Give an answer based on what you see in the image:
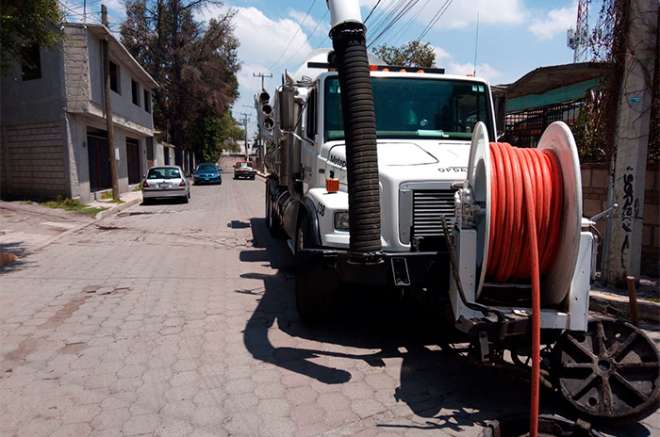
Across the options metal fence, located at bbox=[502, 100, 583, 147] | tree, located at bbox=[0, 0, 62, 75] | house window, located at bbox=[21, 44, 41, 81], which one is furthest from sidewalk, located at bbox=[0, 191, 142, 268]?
metal fence, located at bbox=[502, 100, 583, 147]

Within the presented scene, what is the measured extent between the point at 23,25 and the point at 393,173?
669cm

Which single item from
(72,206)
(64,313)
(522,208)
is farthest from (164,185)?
(522,208)

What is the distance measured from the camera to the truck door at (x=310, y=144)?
590 cm

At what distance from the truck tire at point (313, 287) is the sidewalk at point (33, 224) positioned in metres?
5.88

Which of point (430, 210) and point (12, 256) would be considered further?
point (12, 256)

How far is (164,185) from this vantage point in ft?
62.4

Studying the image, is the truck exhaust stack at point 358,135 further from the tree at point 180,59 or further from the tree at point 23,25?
the tree at point 180,59

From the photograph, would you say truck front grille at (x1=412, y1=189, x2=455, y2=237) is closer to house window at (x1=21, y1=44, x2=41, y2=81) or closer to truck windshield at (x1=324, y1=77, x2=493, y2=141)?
truck windshield at (x1=324, y1=77, x2=493, y2=141)

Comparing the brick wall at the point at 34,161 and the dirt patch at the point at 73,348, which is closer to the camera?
the dirt patch at the point at 73,348

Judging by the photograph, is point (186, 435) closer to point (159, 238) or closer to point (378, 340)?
point (378, 340)

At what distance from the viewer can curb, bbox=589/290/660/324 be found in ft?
18.5

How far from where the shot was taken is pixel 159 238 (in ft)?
36.5

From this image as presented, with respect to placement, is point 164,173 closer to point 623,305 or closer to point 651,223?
point 651,223

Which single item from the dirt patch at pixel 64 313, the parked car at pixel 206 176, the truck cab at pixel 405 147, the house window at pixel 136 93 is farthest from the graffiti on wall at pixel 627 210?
the parked car at pixel 206 176
